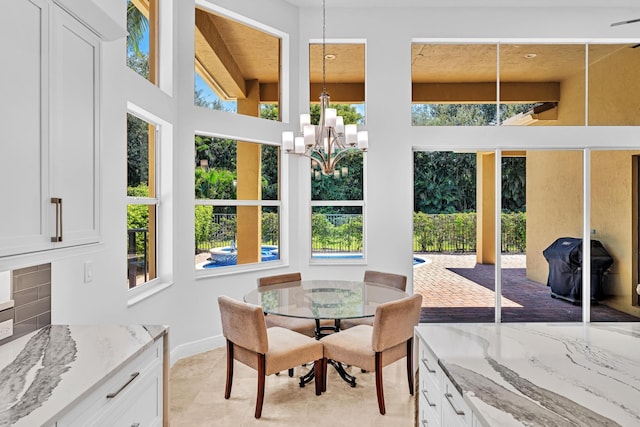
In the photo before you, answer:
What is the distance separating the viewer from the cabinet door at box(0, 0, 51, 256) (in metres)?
1.35

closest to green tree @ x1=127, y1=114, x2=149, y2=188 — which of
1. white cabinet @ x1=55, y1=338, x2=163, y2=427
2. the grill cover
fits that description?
white cabinet @ x1=55, y1=338, x2=163, y2=427

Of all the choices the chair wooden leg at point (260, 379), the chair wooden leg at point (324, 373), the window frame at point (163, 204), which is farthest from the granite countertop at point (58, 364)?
the window frame at point (163, 204)

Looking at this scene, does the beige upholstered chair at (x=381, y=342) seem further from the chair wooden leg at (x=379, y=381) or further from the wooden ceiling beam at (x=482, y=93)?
the wooden ceiling beam at (x=482, y=93)

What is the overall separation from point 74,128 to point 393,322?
2188mm

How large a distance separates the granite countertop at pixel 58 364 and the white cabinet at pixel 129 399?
5 centimetres

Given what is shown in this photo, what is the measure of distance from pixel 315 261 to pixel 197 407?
7.09ft

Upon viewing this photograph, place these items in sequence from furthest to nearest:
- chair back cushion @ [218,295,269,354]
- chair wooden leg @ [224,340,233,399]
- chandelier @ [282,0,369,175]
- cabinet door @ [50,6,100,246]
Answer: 1. chandelier @ [282,0,369,175]
2. chair wooden leg @ [224,340,233,399]
3. chair back cushion @ [218,295,269,354]
4. cabinet door @ [50,6,100,246]

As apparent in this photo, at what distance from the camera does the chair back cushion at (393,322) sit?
2.69 meters

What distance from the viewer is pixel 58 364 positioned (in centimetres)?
156

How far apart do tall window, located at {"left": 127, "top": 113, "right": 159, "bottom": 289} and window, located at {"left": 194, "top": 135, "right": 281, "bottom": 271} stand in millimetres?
498

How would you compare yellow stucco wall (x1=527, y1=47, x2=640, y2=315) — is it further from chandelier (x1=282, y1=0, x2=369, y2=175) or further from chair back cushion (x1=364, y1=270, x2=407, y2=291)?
chandelier (x1=282, y1=0, x2=369, y2=175)

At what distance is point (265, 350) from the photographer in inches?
104

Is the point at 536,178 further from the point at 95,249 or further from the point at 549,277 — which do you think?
the point at 95,249

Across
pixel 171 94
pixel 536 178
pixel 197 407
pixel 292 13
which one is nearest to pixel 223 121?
pixel 171 94
